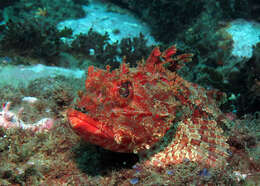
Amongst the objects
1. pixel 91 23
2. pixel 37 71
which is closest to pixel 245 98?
pixel 37 71

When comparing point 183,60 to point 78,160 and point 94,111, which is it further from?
point 78,160

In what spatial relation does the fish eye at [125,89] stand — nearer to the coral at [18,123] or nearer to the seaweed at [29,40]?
the coral at [18,123]

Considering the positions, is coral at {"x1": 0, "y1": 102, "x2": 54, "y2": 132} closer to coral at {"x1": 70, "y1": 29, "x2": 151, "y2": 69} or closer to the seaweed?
the seaweed

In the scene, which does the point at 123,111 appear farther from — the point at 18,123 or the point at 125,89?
the point at 18,123

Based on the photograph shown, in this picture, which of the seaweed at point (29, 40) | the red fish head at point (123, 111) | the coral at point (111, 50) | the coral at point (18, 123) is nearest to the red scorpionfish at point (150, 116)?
the red fish head at point (123, 111)

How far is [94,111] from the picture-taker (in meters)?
2.52

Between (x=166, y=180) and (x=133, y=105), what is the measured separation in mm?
1047

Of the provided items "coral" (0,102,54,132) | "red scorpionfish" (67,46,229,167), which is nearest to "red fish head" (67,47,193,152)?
"red scorpionfish" (67,46,229,167)

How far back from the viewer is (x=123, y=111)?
2.47 metres

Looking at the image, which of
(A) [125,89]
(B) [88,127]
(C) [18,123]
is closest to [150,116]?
(A) [125,89]

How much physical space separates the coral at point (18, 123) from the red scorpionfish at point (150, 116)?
112 centimetres

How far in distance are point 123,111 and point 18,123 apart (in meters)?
1.94

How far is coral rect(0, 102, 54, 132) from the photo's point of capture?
3184 millimetres

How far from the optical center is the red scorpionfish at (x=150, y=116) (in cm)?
245
